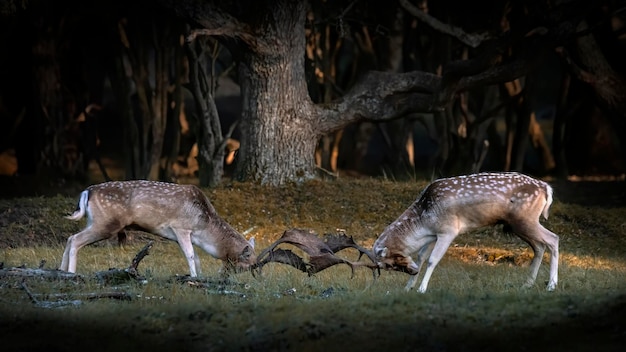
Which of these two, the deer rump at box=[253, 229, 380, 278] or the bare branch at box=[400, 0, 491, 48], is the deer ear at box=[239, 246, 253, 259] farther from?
the bare branch at box=[400, 0, 491, 48]

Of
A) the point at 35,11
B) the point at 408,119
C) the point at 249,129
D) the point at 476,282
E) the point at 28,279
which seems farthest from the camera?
the point at 408,119

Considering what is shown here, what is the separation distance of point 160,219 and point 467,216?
11.0 feet

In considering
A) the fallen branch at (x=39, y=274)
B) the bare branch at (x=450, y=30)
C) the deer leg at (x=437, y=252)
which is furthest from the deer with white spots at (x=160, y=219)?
the bare branch at (x=450, y=30)

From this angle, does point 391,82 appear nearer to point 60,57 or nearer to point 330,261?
point 330,261

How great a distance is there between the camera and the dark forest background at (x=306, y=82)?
714 inches

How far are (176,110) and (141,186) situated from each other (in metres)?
12.3

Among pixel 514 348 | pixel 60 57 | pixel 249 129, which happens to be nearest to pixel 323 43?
pixel 60 57

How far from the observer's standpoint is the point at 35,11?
23.5 m

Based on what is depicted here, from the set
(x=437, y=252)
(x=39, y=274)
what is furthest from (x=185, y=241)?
(x=437, y=252)

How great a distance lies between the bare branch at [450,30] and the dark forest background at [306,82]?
0.03 m

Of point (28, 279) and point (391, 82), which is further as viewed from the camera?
point (391, 82)

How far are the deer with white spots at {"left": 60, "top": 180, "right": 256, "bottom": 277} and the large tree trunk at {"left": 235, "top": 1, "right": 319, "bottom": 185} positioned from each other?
5.37 m

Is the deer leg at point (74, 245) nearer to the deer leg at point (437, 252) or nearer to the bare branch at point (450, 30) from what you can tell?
the deer leg at point (437, 252)

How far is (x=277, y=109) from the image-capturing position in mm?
18141
